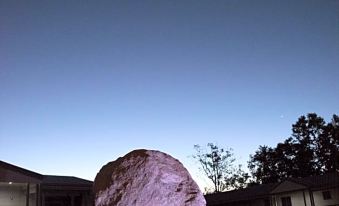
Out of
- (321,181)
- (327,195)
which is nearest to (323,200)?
(327,195)

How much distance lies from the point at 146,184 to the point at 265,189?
2682 centimetres

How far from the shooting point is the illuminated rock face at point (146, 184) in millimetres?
6145

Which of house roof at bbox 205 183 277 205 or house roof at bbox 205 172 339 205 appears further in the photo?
house roof at bbox 205 183 277 205

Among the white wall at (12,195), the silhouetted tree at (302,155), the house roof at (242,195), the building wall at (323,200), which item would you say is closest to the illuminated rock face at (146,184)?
the white wall at (12,195)

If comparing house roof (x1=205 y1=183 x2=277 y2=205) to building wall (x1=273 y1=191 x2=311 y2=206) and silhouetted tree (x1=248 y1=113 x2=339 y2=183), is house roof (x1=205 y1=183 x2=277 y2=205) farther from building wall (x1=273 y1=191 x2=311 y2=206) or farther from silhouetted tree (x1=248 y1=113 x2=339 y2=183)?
silhouetted tree (x1=248 y1=113 x2=339 y2=183)

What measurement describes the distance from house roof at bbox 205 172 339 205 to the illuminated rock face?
24.0 meters

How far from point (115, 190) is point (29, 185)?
40.9 feet

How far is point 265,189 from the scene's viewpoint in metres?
31.2

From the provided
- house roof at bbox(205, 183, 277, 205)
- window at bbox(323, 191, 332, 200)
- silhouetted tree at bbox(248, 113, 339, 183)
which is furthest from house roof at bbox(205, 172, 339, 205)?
silhouetted tree at bbox(248, 113, 339, 183)

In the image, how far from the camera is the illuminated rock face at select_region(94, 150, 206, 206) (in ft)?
20.2

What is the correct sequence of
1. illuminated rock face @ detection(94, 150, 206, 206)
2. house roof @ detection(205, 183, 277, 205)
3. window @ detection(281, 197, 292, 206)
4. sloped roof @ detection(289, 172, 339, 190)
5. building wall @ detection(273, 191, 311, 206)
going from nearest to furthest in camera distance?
illuminated rock face @ detection(94, 150, 206, 206)
sloped roof @ detection(289, 172, 339, 190)
building wall @ detection(273, 191, 311, 206)
window @ detection(281, 197, 292, 206)
house roof @ detection(205, 183, 277, 205)

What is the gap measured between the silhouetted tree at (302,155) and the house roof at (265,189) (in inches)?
431

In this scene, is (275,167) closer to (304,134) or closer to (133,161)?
(304,134)

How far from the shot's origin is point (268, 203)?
30.8 meters
